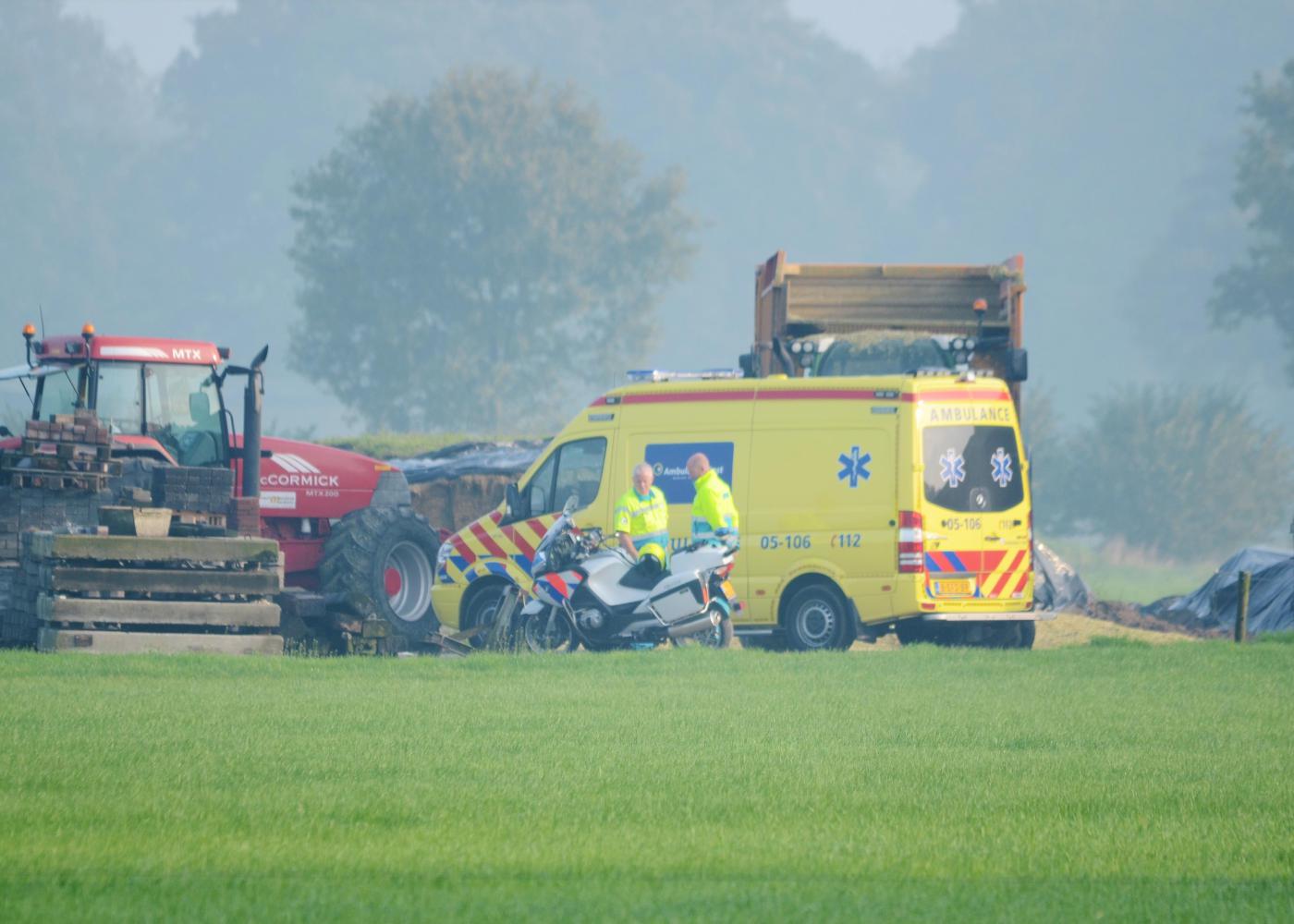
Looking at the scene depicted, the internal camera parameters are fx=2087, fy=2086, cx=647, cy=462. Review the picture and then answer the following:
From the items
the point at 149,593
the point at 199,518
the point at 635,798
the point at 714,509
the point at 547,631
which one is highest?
the point at 714,509

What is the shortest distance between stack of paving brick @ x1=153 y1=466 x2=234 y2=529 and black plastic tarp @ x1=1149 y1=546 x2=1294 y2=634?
11636 millimetres

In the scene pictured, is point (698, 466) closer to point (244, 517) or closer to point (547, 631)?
point (547, 631)

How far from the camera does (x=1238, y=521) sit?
55.2 m

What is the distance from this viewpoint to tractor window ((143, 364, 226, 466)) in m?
20.0

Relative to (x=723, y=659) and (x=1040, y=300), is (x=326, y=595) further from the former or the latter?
(x=1040, y=300)

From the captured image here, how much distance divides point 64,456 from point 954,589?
8.11 meters

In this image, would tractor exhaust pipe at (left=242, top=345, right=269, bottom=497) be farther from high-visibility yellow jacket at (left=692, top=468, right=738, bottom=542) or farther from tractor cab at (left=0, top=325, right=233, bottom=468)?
high-visibility yellow jacket at (left=692, top=468, right=738, bottom=542)

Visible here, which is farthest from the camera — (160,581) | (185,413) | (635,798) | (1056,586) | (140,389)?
(1056,586)

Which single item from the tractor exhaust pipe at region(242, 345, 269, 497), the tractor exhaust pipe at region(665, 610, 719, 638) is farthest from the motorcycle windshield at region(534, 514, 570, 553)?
the tractor exhaust pipe at region(242, 345, 269, 497)

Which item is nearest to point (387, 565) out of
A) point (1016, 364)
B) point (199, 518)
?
point (199, 518)

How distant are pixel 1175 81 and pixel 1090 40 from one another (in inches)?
519

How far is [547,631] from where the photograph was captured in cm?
1909

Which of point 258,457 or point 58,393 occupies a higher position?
point 58,393

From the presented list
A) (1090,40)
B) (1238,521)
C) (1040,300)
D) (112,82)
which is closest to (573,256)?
(1238,521)
